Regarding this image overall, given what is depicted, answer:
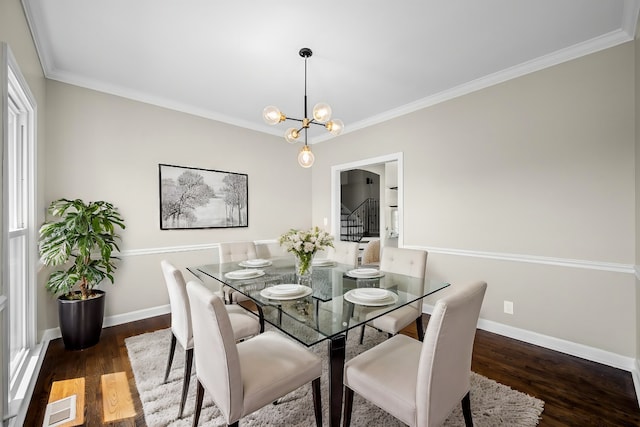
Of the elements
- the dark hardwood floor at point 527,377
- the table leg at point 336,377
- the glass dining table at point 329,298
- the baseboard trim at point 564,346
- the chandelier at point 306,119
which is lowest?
the dark hardwood floor at point 527,377

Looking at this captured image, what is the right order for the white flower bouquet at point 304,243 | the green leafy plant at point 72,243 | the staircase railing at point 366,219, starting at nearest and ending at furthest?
the white flower bouquet at point 304,243
the green leafy plant at point 72,243
the staircase railing at point 366,219

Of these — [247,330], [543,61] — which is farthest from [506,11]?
[247,330]

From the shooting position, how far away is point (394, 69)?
2.80m

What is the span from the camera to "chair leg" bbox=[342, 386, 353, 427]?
1.42 m

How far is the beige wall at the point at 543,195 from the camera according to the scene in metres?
2.29

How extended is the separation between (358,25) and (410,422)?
99.1 inches

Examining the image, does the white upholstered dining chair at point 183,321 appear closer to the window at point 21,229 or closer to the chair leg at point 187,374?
the chair leg at point 187,374

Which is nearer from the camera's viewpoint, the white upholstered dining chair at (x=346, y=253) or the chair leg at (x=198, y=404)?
the chair leg at (x=198, y=404)

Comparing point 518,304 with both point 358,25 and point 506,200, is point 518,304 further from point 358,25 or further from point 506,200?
point 358,25

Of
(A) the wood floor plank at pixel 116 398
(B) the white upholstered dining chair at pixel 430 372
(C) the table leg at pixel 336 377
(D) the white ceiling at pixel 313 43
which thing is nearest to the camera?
(B) the white upholstered dining chair at pixel 430 372

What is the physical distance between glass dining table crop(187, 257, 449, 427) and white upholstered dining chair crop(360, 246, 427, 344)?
22 cm

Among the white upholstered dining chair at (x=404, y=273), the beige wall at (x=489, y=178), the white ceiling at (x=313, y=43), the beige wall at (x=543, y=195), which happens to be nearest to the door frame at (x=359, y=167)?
the beige wall at (x=489, y=178)

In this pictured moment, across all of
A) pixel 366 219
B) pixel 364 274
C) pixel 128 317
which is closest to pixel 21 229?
pixel 128 317

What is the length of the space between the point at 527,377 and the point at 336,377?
1.70m
